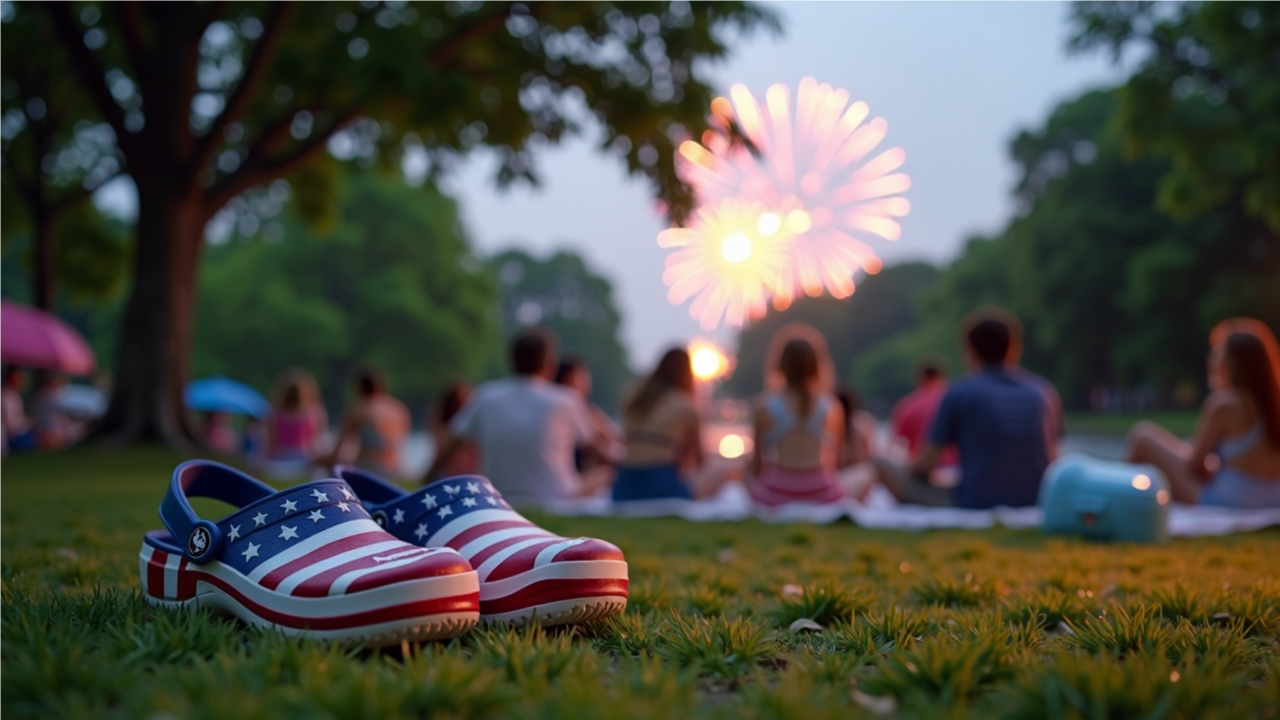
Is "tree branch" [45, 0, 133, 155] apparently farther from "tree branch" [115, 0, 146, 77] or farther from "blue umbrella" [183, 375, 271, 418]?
"blue umbrella" [183, 375, 271, 418]

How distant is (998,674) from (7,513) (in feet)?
19.8

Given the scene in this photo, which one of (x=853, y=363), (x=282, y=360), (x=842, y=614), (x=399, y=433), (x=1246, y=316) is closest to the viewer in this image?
(x=842, y=614)

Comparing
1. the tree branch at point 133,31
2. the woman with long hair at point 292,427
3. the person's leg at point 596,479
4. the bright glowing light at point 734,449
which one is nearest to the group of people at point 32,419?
the woman with long hair at point 292,427

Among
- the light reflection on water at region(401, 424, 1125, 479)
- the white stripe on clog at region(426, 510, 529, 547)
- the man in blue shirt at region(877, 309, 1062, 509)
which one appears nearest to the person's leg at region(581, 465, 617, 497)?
the man in blue shirt at region(877, 309, 1062, 509)

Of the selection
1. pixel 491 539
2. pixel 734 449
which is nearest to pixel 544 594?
pixel 491 539

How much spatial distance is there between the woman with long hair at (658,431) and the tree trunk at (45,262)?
1398 cm

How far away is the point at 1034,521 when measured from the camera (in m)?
6.48

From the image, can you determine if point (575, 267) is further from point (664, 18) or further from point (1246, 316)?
point (664, 18)

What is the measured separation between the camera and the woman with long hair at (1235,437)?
21.6 feet

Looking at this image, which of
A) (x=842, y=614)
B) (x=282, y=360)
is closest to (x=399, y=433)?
(x=842, y=614)

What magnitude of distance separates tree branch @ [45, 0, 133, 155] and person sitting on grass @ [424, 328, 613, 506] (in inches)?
333

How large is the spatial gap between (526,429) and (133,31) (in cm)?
944

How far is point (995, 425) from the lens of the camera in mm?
6977

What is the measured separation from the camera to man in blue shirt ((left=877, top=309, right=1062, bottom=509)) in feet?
22.9
